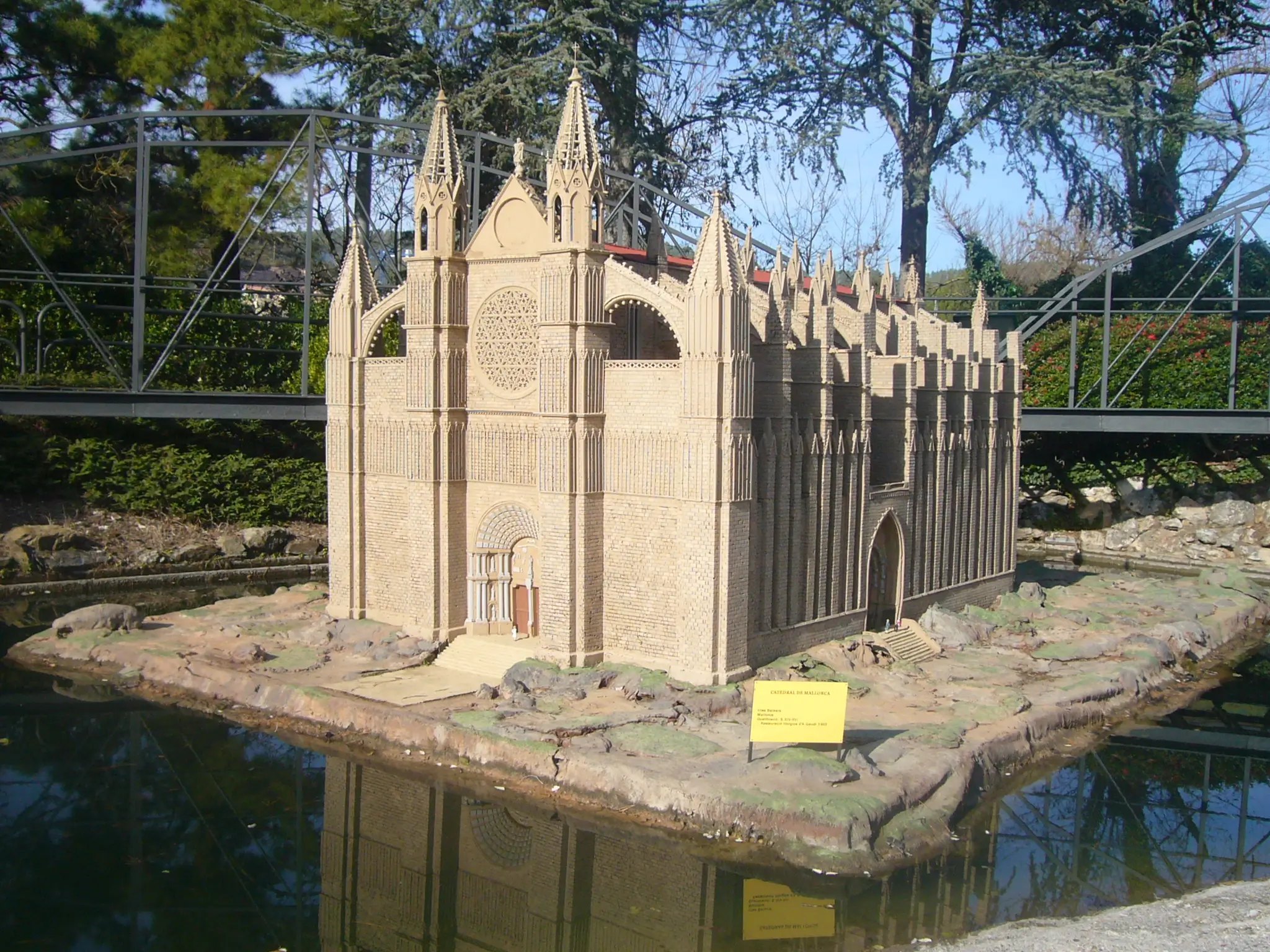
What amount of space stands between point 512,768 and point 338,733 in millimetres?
3841

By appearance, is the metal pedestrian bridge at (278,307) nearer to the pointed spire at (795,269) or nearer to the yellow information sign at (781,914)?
the pointed spire at (795,269)

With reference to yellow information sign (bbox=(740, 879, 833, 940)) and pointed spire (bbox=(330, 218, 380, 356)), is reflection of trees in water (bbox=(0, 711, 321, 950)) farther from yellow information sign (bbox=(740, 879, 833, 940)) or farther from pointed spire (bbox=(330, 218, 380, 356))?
pointed spire (bbox=(330, 218, 380, 356))

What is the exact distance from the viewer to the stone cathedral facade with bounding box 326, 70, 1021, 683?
893 inches

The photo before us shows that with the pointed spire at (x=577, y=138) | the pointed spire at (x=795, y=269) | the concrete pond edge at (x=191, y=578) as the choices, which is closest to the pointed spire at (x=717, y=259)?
the pointed spire at (x=577, y=138)

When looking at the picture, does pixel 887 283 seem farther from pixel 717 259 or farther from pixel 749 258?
pixel 717 259

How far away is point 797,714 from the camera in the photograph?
18797mm

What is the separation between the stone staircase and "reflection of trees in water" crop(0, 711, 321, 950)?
1197cm

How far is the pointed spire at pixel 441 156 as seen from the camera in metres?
25.6

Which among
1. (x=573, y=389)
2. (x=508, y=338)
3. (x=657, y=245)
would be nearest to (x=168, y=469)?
(x=508, y=338)

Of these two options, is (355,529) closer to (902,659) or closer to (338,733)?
(338,733)

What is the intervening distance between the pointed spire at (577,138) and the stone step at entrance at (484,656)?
9.30 metres

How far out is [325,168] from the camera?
46969 mm

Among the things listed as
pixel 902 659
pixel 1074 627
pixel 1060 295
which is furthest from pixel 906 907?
pixel 1060 295

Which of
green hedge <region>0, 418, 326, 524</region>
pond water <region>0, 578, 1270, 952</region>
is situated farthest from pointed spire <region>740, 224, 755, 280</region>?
green hedge <region>0, 418, 326, 524</region>
